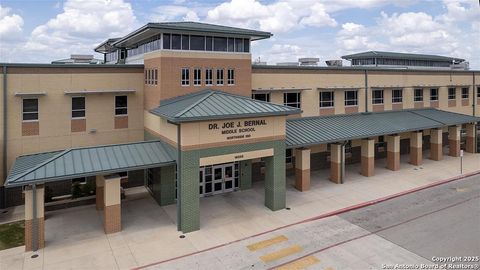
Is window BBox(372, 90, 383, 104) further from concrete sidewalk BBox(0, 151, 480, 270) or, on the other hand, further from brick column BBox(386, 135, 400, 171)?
concrete sidewalk BBox(0, 151, 480, 270)

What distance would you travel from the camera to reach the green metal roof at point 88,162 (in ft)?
53.3

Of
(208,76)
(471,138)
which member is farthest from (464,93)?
(208,76)

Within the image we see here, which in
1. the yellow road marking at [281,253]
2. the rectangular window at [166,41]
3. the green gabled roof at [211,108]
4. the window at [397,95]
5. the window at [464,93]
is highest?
the rectangular window at [166,41]

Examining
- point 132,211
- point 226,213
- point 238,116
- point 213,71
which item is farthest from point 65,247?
point 213,71

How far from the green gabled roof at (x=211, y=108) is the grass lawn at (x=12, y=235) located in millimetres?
8745

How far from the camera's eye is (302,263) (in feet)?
48.3

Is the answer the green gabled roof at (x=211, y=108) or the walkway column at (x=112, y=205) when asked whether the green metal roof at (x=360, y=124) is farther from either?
the walkway column at (x=112, y=205)

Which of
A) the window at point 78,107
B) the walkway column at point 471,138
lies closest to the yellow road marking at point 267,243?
the window at point 78,107

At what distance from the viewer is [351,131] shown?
26766 millimetres

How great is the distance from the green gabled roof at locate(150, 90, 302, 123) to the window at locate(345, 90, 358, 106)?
41.4 ft

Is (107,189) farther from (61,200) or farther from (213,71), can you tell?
(213,71)

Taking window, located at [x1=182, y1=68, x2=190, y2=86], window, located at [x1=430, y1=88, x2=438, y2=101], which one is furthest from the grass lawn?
window, located at [x1=430, y1=88, x2=438, y2=101]

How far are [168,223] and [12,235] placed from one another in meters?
7.32

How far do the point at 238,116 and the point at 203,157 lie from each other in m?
2.70
